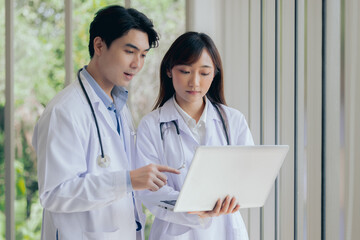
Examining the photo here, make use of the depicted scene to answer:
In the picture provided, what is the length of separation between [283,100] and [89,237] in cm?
103

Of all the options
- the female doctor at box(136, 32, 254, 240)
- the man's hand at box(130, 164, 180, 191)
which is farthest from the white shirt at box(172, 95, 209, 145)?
the man's hand at box(130, 164, 180, 191)

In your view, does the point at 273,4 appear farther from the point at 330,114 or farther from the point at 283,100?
the point at 330,114

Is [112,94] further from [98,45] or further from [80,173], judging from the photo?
[80,173]

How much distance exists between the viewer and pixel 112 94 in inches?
72.3

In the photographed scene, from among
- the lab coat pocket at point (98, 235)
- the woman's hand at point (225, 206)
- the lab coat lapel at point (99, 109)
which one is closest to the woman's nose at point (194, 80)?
the lab coat lapel at point (99, 109)

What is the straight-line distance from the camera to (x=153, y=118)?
185 centimetres

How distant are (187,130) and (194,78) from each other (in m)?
0.20

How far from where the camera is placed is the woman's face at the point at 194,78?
5.91 ft

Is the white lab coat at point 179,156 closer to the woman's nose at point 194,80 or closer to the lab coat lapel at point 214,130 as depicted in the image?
the lab coat lapel at point 214,130

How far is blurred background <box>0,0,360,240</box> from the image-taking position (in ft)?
5.48

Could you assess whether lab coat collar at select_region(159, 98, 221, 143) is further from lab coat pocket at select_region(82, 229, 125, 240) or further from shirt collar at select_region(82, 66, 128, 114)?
lab coat pocket at select_region(82, 229, 125, 240)

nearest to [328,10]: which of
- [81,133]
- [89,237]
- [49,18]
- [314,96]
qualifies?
[314,96]

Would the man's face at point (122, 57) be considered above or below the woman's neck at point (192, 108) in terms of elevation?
above

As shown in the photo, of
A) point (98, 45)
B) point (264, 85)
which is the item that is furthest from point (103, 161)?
point (264, 85)
